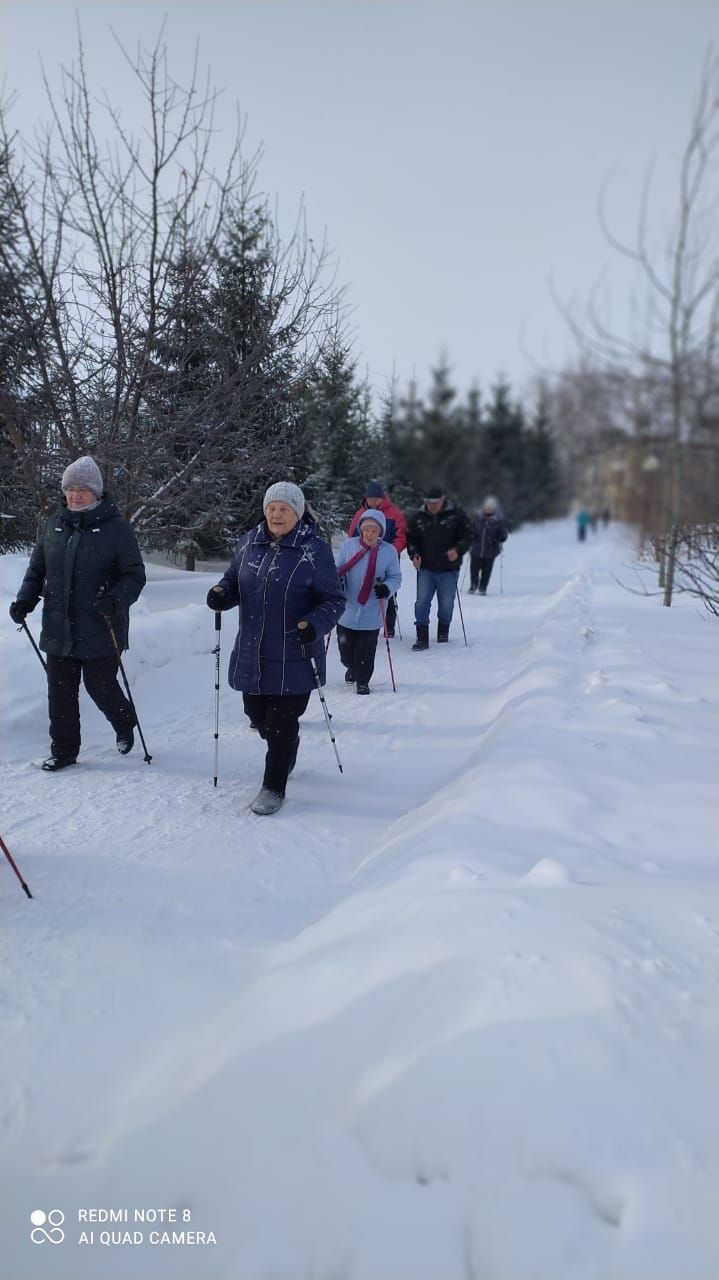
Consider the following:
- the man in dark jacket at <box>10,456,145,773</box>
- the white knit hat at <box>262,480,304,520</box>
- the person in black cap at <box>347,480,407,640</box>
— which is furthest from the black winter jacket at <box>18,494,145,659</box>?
the person in black cap at <box>347,480,407,640</box>

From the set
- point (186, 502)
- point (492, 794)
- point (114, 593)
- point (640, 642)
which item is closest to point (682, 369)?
point (640, 642)

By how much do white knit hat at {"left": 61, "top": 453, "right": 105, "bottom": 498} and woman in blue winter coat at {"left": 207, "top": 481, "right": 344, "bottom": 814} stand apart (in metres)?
1.15

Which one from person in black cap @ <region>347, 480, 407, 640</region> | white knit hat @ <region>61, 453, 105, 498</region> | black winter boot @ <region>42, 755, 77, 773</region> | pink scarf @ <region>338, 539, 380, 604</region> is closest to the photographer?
white knit hat @ <region>61, 453, 105, 498</region>

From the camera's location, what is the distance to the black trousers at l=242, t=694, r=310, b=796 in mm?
4719

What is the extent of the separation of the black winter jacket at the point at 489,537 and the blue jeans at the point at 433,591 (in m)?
5.64

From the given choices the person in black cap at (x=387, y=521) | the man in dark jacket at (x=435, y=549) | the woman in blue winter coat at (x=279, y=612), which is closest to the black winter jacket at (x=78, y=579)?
the woman in blue winter coat at (x=279, y=612)

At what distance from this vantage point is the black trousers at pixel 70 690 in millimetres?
5227

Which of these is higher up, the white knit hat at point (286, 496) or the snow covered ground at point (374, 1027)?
the white knit hat at point (286, 496)

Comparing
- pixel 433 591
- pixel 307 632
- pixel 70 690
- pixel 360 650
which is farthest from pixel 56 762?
pixel 433 591

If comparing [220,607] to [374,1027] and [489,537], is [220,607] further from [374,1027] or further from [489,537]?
[489,537]

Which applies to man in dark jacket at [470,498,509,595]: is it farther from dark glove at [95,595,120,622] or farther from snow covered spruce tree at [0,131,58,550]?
dark glove at [95,595,120,622]

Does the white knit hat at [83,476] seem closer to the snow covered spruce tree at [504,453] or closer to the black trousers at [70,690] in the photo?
the black trousers at [70,690]

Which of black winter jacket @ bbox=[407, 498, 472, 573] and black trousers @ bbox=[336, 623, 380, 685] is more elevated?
black winter jacket @ bbox=[407, 498, 472, 573]

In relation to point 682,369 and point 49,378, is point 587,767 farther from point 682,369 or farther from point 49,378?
point 49,378
